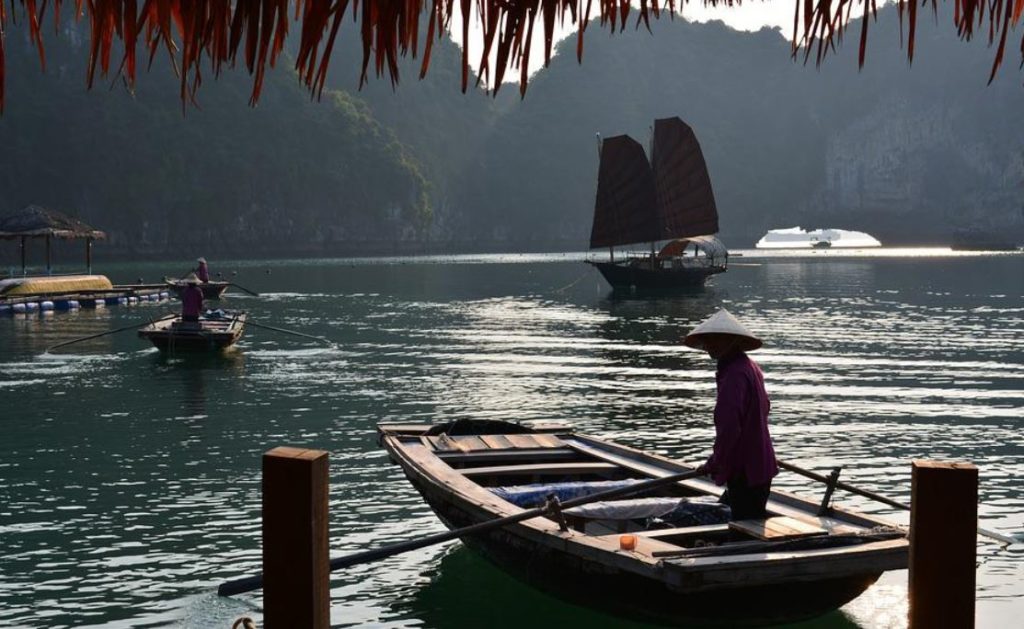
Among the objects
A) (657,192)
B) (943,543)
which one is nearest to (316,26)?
(943,543)

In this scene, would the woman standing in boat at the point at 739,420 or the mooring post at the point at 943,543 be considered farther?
the woman standing in boat at the point at 739,420

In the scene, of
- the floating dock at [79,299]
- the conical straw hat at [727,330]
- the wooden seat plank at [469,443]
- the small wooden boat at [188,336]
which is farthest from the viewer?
the floating dock at [79,299]

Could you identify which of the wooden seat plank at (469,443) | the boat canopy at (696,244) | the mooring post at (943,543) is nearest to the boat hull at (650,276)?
the boat canopy at (696,244)

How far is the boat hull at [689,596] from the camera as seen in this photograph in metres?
7.36

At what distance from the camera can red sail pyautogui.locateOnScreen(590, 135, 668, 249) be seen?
63.5 m

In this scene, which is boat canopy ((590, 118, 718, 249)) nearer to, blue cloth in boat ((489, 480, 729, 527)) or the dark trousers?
blue cloth in boat ((489, 480, 729, 527))

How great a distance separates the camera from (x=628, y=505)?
29.9 ft

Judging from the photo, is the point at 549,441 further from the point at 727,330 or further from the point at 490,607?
the point at 727,330

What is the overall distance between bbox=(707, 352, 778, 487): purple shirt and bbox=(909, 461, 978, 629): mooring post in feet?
9.83

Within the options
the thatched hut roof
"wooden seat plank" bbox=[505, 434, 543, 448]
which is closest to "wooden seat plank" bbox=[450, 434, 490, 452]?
"wooden seat plank" bbox=[505, 434, 543, 448]

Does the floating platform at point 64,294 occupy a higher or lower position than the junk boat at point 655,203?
lower

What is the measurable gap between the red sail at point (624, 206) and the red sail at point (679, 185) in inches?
38.0

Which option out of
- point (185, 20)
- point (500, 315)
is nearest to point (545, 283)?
point (500, 315)

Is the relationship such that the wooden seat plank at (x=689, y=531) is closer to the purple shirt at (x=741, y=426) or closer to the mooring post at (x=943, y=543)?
the purple shirt at (x=741, y=426)
